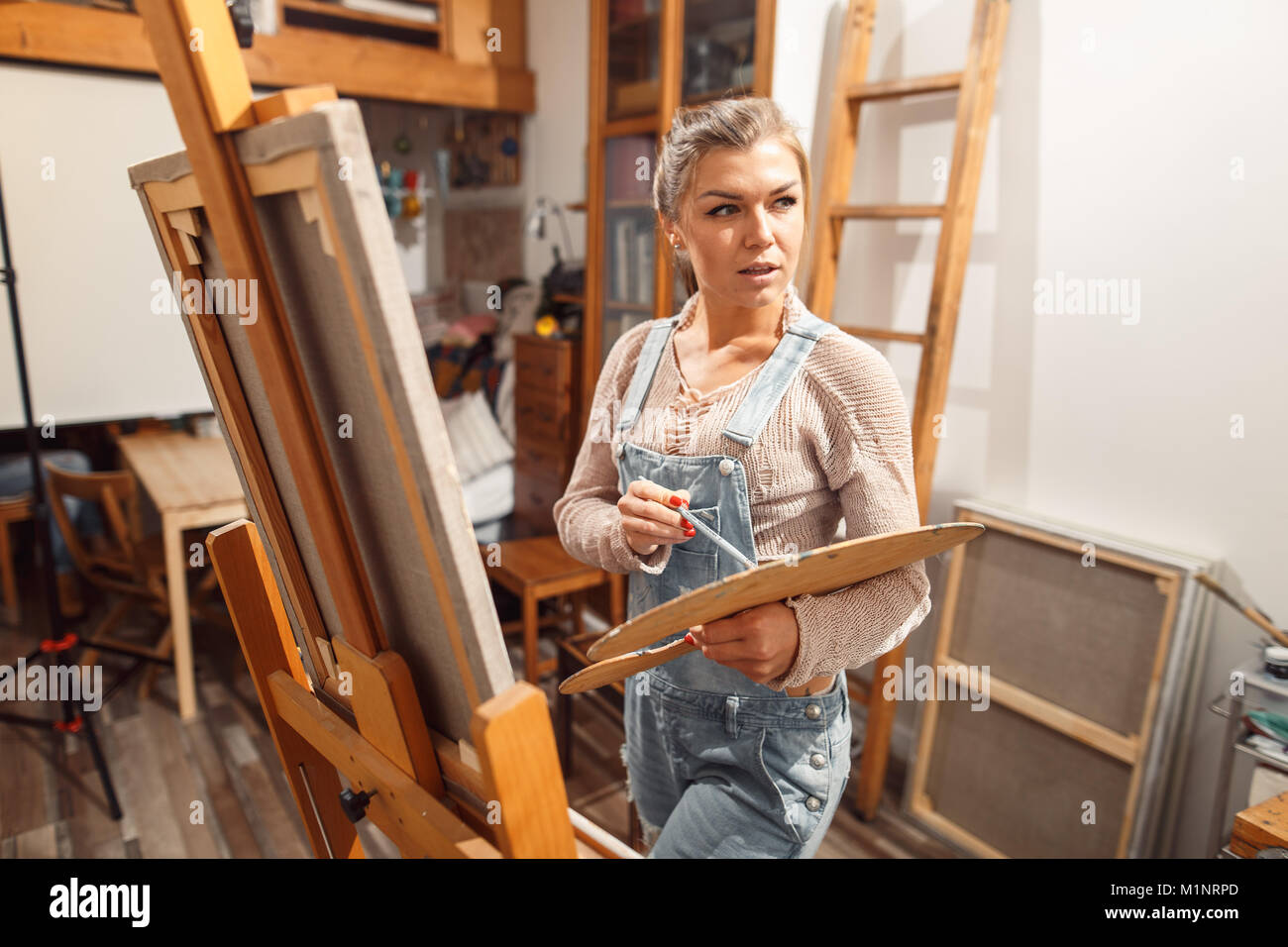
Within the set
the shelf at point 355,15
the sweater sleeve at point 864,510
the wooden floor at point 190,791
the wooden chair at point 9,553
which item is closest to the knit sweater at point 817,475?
the sweater sleeve at point 864,510

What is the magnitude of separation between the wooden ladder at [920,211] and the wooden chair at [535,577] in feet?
3.28

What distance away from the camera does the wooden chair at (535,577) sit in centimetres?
275

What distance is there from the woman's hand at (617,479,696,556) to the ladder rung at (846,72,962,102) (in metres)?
1.62

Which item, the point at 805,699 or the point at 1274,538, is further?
the point at 1274,538

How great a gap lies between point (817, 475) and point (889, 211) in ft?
4.65

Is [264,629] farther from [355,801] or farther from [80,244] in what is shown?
[80,244]

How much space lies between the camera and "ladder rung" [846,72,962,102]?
79.1 inches

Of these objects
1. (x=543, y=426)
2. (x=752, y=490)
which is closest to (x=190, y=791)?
(x=543, y=426)
